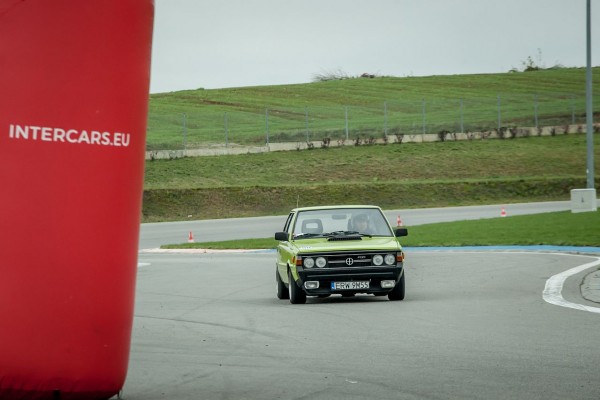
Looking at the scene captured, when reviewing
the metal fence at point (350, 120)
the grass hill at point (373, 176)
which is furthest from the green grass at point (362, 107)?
the grass hill at point (373, 176)

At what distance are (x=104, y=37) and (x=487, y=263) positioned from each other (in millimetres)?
18423

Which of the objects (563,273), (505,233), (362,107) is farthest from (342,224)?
(362,107)

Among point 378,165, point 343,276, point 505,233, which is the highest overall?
point 378,165

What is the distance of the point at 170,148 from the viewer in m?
60.6

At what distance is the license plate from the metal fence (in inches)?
1715

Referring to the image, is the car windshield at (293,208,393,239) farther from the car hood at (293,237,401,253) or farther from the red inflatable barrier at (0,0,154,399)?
the red inflatable barrier at (0,0,154,399)

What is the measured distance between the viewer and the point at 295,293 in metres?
16.9

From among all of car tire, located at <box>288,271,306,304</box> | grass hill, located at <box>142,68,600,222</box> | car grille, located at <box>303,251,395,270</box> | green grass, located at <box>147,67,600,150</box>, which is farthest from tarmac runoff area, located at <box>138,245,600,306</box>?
green grass, located at <box>147,67,600,150</box>

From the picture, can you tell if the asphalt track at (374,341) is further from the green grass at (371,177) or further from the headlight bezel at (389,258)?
the green grass at (371,177)

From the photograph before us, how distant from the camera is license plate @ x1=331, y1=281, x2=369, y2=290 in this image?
16812 mm

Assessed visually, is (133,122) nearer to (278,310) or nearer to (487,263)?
(278,310)

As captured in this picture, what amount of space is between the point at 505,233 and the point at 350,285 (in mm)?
17616

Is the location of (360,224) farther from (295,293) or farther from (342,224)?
(295,293)

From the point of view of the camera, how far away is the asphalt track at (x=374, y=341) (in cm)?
868
